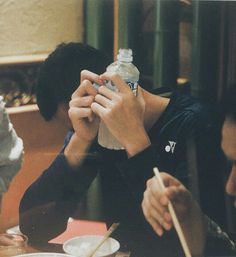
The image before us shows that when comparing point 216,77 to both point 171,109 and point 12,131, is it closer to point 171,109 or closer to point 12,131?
point 171,109

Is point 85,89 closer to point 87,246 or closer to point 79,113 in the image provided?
point 79,113

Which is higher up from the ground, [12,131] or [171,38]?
[171,38]

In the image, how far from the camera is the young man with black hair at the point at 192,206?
147 centimetres

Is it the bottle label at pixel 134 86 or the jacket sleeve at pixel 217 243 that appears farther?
the jacket sleeve at pixel 217 243

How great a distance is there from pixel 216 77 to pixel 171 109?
179 millimetres

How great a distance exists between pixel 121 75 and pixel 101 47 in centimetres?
12

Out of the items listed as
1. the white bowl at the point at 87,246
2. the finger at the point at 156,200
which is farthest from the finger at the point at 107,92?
the white bowl at the point at 87,246

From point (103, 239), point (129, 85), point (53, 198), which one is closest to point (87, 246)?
point (103, 239)

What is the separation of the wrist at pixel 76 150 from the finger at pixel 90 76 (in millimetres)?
177

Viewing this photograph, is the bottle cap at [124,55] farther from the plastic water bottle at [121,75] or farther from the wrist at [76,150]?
the wrist at [76,150]

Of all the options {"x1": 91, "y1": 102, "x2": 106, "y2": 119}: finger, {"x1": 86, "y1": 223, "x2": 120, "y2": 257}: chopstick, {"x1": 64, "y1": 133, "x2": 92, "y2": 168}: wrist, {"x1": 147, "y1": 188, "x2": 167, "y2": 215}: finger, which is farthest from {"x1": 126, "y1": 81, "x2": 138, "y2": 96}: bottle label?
{"x1": 86, "y1": 223, "x2": 120, "y2": 257}: chopstick

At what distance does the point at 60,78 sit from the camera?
141cm

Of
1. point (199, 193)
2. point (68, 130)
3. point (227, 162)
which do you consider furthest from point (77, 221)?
point (227, 162)

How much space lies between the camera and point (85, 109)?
1.41 metres
